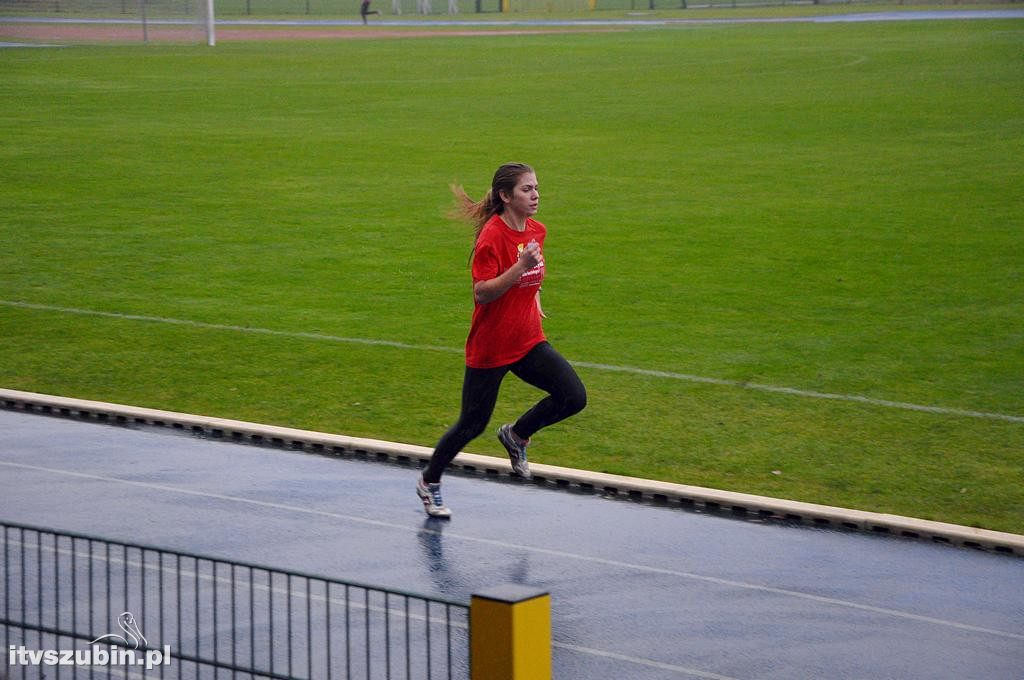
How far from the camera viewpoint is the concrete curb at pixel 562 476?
30.5 ft

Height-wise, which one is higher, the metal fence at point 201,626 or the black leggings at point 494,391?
the black leggings at point 494,391

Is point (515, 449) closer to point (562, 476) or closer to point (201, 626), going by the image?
point (562, 476)

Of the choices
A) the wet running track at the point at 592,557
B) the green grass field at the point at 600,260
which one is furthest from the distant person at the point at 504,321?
the green grass field at the point at 600,260

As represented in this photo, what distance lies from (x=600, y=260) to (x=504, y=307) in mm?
10064

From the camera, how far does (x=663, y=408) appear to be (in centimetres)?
1253

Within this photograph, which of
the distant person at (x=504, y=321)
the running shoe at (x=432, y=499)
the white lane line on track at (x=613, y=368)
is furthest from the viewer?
the white lane line on track at (x=613, y=368)

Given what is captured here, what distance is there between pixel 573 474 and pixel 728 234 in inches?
419

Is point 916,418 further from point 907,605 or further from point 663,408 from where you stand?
point 907,605

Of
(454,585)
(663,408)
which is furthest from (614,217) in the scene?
(454,585)

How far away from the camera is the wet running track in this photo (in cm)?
751

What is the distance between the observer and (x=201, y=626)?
25.7ft

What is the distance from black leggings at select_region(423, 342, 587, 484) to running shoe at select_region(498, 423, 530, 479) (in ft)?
2.16

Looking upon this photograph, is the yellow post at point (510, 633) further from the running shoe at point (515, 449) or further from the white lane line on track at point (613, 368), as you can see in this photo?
the white lane line on track at point (613, 368)

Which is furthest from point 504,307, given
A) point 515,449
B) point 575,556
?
point 575,556
